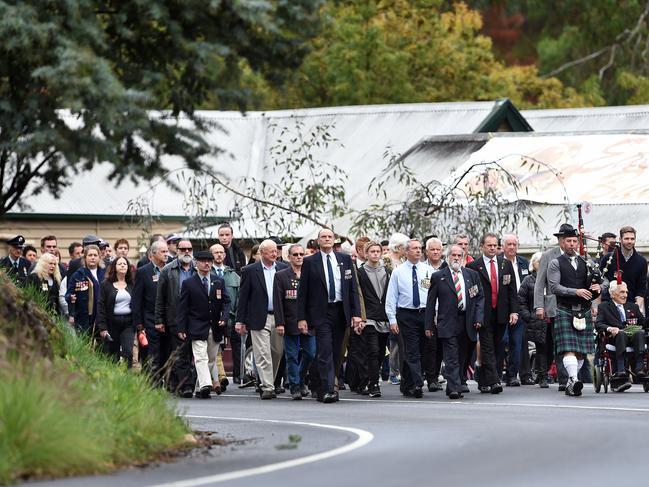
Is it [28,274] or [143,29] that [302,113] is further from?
[143,29]

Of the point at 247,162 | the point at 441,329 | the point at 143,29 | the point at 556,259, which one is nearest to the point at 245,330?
the point at 441,329

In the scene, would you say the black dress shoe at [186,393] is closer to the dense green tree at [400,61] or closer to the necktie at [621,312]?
the necktie at [621,312]

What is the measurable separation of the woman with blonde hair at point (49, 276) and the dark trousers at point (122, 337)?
0.91 meters

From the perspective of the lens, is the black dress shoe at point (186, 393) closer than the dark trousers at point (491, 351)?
No

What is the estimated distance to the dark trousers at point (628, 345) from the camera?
21.9 meters

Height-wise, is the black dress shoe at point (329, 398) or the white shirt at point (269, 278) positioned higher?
the white shirt at point (269, 278)

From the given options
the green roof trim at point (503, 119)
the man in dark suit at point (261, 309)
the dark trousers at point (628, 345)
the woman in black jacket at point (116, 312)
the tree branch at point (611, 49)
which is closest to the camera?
the dark trousers at point (628, 345)

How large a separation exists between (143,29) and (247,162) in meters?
32.6

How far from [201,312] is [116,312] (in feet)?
4.95

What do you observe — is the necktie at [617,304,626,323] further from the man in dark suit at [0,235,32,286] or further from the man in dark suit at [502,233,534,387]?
the man in dark suit at [0,235,32,286]

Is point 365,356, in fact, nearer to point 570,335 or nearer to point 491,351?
point 491,351

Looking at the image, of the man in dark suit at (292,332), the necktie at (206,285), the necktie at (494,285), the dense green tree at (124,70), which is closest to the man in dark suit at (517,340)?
the necktie at (494,285)

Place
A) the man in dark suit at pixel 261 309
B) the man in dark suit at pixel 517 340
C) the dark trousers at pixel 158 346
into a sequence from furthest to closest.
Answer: the man in dark suit at pixel 517 340, the dark trousers at pixel 158 346, the man in dark suit at pixel 261 309

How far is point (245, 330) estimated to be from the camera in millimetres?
23344
